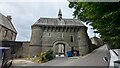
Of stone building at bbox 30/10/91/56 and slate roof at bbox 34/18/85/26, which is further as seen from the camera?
slate roof at bbox 34/18/85/26

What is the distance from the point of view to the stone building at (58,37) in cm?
3316

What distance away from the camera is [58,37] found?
34.0 metres

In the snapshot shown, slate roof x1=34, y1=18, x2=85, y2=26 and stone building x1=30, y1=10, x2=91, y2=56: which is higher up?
slate roof x1=34, y1=18, x2=85, y2=26

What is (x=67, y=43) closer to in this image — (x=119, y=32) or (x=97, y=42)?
(x=97, y=42)

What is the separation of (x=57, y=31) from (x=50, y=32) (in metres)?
1.65

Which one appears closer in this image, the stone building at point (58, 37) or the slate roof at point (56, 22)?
the stone building at point (58, 37)

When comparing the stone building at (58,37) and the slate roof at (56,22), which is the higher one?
the slate roof at (56,22)

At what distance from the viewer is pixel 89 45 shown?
34.9 m

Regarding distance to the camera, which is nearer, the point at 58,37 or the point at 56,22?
the point at 58,37

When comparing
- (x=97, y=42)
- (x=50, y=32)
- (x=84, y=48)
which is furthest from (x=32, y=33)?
(x=97, y=42)

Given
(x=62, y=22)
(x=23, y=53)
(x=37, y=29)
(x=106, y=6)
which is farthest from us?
(x=62, y=22)

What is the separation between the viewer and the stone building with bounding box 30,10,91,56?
33156 millimetres

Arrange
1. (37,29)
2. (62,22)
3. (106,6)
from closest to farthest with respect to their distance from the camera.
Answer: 1. (106,6)
2. (37,29)
3. (62,22)

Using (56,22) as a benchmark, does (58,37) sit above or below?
below
